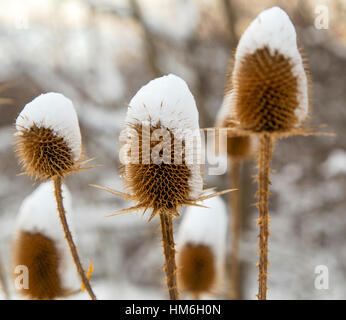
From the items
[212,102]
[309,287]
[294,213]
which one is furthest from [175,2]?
[309,287]

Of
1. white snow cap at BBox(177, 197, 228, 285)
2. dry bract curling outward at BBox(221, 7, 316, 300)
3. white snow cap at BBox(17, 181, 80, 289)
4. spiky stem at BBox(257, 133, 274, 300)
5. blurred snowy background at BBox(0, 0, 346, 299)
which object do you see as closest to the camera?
spiky stem at BBox(257, 133, 274, 300)

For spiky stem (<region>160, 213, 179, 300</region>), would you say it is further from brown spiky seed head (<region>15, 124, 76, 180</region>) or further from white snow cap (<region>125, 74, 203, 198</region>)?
brown spiky seed head (<region>15, 124, 76, 180</region>)

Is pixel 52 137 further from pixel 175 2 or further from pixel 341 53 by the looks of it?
pixel 341 53

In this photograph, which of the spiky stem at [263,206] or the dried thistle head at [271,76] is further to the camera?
the dried thistle head at [271,76]

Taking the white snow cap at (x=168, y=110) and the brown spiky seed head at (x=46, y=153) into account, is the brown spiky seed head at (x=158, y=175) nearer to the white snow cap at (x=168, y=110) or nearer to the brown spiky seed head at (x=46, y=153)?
the white snow cap at (x=168, y=110)

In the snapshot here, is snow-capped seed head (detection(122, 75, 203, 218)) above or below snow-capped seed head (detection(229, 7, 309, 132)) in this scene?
below

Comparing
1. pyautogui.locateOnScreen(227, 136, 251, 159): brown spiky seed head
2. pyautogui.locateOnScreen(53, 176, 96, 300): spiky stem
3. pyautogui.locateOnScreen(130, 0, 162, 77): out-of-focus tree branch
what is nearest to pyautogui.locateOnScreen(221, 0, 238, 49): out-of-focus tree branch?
pyautogui.locateOnScreen(130, 0, 162, 77): out-of-focus tree branch

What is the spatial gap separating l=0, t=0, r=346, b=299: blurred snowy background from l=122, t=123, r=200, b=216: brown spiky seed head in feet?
15.8

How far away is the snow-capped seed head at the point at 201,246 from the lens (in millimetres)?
2238

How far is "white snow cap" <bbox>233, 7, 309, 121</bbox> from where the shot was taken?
1.27 metres

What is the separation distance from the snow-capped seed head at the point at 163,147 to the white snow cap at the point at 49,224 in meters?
0.71

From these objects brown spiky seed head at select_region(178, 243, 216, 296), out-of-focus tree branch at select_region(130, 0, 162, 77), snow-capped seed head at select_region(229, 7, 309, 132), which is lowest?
brown spiky seed head at select_region(178, 243, 216, 296)

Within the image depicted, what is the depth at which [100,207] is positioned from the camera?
7254 mm

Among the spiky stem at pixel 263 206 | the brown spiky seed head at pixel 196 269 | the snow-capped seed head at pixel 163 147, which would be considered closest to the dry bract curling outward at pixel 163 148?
the snow-capped seed head at pixel 163 147
